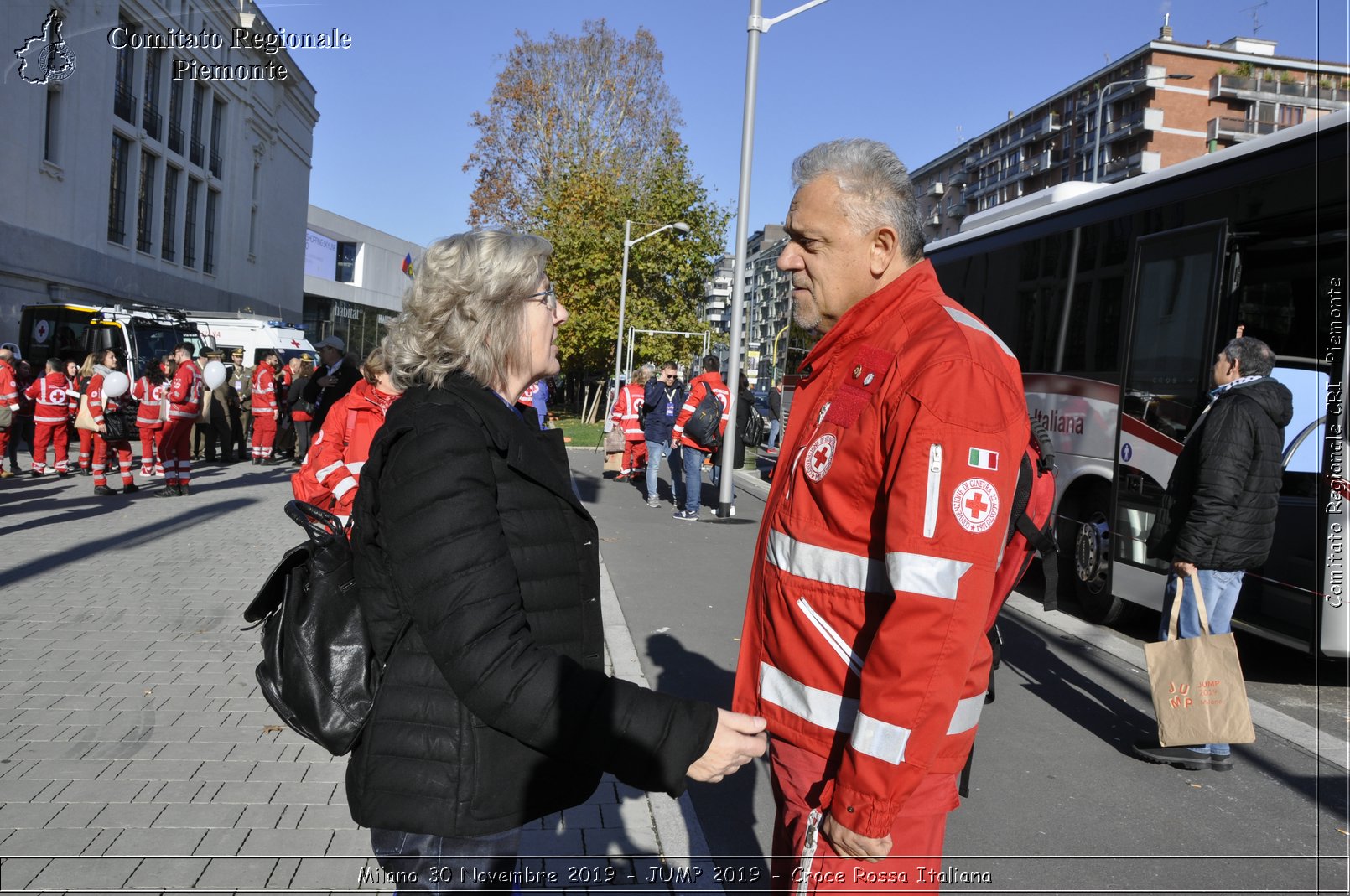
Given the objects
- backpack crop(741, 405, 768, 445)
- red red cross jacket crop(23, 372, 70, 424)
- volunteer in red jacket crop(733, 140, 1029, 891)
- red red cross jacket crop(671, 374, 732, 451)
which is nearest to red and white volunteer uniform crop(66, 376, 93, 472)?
red red cross jacket crop(23, 372, 70, 424)

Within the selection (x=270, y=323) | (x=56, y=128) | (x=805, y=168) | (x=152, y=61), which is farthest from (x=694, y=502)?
(x=152, y=61)

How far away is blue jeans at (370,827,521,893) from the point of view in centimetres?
196

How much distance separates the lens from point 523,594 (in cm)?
191

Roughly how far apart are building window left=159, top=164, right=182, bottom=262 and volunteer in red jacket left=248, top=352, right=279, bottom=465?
22.0 metres

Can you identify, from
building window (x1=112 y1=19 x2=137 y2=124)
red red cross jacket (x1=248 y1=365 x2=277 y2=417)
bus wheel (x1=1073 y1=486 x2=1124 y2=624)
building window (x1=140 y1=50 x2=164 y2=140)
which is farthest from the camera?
building window (x1=140 y1=50 x2=164 y2=140)

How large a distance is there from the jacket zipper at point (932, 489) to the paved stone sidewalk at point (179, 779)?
1.92 m

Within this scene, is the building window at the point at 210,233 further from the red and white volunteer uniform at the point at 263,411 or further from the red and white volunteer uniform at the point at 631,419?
the red and white volunteer uniform at the point at 631,419

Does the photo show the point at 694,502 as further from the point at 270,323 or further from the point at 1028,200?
the point at 270,323

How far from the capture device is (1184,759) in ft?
16.6

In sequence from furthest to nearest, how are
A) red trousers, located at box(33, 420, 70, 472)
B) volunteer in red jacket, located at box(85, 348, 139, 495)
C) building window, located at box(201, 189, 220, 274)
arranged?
building window, located at box(201, 189, 220, 274)
red trousers, located at box(33, 420, 70, 472)
volunteer in red jacket, located at box(85, 348, 139, 495)

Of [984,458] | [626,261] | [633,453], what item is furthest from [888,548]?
[626,261]

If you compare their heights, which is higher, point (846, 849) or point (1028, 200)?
point (1028, 200)

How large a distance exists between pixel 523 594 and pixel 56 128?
3197 cm

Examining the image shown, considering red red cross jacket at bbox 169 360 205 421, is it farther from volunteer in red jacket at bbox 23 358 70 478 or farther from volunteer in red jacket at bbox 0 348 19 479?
volunteer in red jacket at bbox 0 348 19 479
